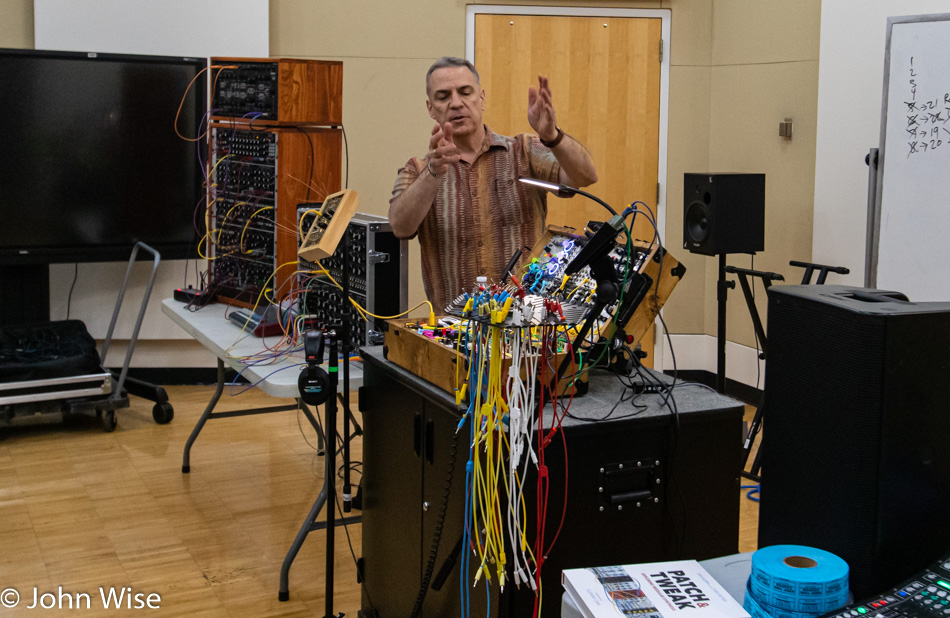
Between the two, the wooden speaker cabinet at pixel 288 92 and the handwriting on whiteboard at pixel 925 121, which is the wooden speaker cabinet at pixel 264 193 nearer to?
the wooden speaker cabinet at pixel 288 92

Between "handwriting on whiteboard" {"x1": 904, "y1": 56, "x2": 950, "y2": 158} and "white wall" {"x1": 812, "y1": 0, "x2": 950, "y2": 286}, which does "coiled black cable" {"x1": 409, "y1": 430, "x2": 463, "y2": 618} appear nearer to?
"handwriting on whiteboard" {"x1": 904, "y1": 56, "x2": 950, "y2": 158}

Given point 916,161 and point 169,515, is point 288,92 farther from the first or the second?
point 916,161

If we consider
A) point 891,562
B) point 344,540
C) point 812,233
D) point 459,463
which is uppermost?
point 812,233

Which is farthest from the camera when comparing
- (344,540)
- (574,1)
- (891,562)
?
(574,1)

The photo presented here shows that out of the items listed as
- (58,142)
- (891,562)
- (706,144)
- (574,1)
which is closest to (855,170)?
(706,144)

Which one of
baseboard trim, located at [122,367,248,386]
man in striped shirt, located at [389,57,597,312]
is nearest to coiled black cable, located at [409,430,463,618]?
man in striped shirt, located at [389,57,597,312]

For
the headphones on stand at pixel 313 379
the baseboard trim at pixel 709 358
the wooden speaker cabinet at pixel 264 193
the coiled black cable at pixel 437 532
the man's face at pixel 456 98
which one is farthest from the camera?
the baseboard trim at pixel 709 358

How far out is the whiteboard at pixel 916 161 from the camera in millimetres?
3508

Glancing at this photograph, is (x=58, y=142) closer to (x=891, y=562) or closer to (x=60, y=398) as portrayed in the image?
(x=60, y=398)

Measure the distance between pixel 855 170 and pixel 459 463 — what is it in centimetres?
296

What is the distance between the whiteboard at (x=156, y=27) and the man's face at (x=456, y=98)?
2685 mm

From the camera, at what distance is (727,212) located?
389 cm

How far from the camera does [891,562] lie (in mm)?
1055

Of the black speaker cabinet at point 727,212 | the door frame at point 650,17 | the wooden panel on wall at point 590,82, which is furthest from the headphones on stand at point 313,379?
the door frame at point 650,17
